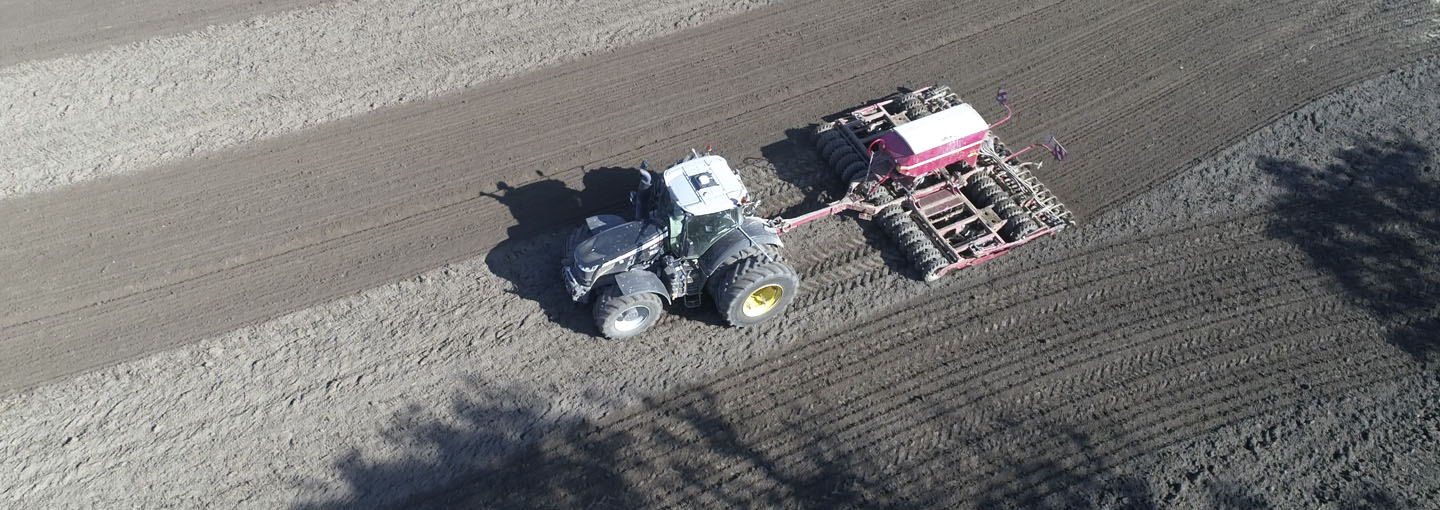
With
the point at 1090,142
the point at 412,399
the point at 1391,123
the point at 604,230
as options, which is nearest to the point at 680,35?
the point at 604,230

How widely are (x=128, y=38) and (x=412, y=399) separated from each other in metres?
12.6

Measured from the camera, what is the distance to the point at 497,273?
1352 cm

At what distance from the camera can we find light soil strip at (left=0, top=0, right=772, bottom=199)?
15859 mm

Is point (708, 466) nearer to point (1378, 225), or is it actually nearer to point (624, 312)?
point (624, 312)

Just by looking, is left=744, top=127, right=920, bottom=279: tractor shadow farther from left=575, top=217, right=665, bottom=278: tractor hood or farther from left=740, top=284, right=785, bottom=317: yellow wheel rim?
left=575, top=217, right=665, bottom=278: tractor hood

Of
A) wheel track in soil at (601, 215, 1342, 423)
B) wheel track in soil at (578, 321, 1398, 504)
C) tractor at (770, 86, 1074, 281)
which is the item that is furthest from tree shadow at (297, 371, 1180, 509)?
tractor at (770, 86, 1074, 281)

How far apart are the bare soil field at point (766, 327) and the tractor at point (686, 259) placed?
621 millimetres

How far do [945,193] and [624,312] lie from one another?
18.8ft

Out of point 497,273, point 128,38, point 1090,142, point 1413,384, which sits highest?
point 128,38

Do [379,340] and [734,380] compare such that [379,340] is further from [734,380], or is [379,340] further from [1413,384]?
[1413,384]

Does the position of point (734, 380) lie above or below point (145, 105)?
below

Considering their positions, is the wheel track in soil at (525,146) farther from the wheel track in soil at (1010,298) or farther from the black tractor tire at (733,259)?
the black tractor tire at (733,259)

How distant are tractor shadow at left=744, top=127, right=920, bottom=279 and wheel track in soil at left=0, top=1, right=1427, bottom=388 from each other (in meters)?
0.36

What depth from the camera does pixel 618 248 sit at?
11.9m
